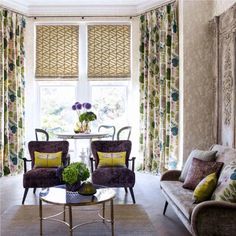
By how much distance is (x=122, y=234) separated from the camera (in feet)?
11.6

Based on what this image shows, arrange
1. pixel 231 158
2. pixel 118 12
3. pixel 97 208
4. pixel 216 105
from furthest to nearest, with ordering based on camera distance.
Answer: pixel 118 12 < pixel 216 105 < pixel 97 208 < pixel 231 158

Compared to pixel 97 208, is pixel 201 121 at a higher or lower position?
higher

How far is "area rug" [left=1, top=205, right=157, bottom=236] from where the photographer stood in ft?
11.7

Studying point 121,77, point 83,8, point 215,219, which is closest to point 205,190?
point 215,219

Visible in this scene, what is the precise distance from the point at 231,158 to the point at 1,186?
12.9ft

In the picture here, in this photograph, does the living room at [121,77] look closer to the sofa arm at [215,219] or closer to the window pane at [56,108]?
the window pane at [56,108]

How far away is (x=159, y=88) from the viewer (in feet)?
21.8

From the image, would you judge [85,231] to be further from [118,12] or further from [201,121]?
[118,12]

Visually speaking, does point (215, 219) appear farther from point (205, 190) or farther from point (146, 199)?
point (146, 199)

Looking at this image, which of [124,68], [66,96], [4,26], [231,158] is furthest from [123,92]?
[231,158]

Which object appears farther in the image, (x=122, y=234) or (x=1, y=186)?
(x=1, y=186)

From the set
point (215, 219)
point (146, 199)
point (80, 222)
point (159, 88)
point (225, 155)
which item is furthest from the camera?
point (159, 88)

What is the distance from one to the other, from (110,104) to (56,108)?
3.81 feet

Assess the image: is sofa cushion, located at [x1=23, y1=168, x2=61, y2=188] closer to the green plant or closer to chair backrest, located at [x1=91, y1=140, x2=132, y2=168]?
chair backrest, located at [x1=91, y1=140, x2=132, y2=168]
